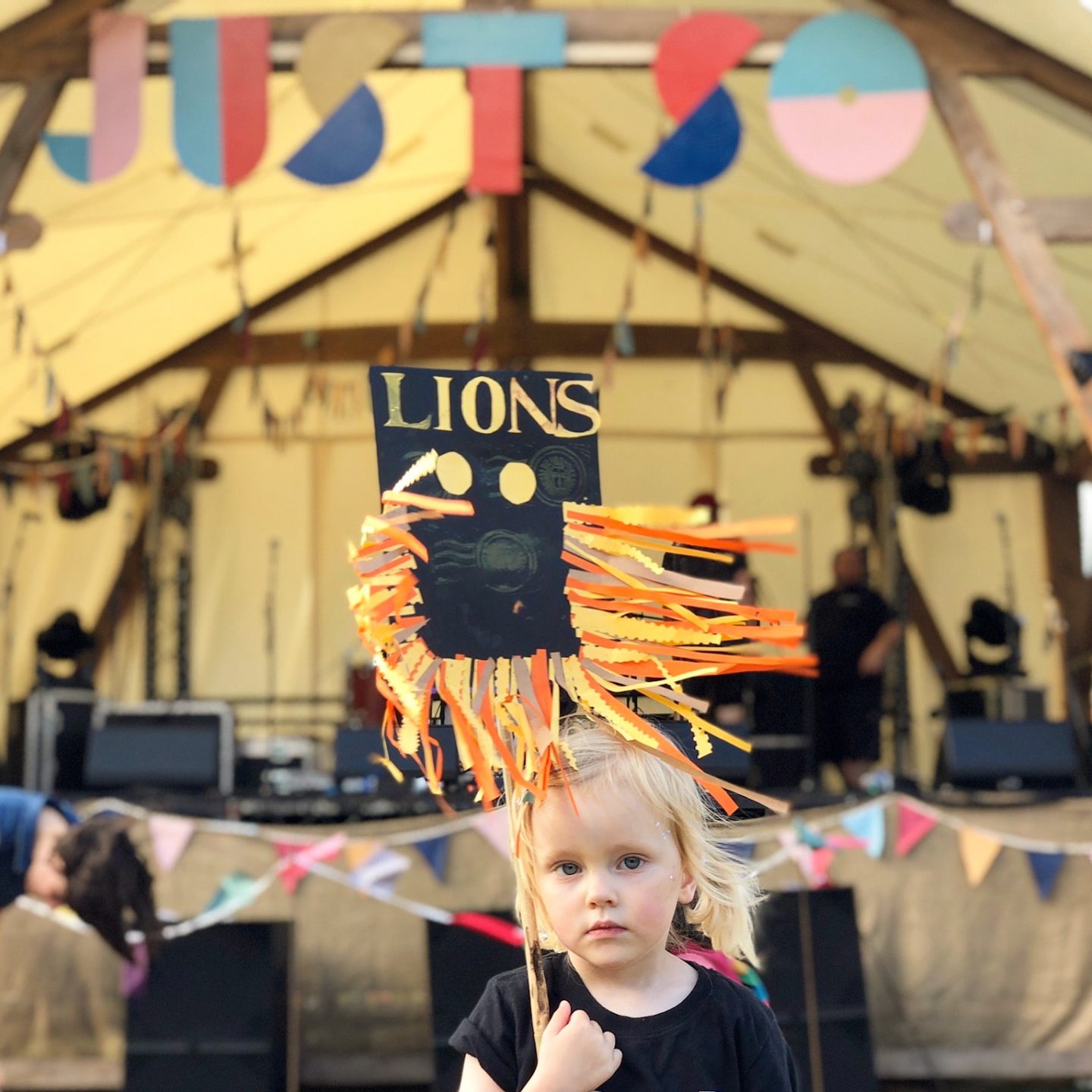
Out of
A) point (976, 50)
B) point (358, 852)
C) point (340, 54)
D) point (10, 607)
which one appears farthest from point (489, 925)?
point (10, 607)

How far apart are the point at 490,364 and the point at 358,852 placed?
5.83m

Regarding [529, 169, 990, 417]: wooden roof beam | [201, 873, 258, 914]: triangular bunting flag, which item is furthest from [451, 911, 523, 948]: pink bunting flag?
[529, 169, 990, 417]: wooden roof beam

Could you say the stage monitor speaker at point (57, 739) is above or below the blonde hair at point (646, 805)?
above

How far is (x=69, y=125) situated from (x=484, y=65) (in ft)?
6.67

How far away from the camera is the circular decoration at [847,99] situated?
466 centimetres

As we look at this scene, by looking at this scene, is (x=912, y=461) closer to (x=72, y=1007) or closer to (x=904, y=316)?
(x=904, y=316)

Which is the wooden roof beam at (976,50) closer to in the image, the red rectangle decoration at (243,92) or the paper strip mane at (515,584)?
the red rectangle decoration at (243,92)

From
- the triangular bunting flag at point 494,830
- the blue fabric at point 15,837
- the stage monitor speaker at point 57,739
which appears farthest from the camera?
the stage monitor speaker at point 57,739

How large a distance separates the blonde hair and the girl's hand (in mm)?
98

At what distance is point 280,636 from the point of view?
9391 millimetres

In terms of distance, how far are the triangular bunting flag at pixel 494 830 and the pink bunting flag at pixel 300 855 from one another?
0.37 meters

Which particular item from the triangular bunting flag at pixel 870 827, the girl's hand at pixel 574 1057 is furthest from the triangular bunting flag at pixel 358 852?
the girl's hand at pixel 574 1057

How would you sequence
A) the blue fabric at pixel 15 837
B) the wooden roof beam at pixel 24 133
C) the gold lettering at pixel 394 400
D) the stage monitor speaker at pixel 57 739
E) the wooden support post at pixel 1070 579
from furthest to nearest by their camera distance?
the wooden support post at pixel 1070 579
the stage monitor speaker at pixel 57 739
the wooden roof beam at pixel 24 133
the blue fabric at pixel 15 837
the gold lettering at pixel 394 400

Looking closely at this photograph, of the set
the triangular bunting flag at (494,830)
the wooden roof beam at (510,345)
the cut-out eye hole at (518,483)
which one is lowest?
the triangular bunting flag at (494,830)
